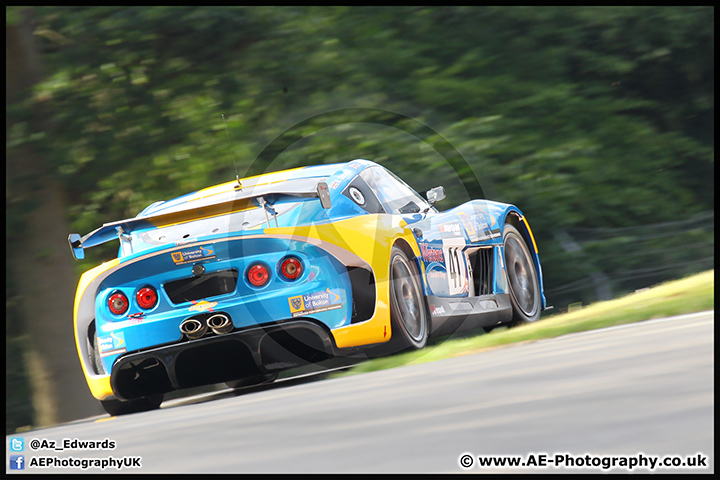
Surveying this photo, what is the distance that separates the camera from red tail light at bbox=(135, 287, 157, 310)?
5027 millimetres

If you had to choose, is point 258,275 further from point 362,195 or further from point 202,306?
point 362,195

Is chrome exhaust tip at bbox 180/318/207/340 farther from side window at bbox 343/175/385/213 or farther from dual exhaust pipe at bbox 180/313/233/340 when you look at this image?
side window at bbox 343/175/385/213

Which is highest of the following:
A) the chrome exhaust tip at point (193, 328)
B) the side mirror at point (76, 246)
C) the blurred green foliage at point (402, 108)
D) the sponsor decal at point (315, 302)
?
the blurred green foliage at point (402, 108)

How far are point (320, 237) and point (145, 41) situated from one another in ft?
18.9

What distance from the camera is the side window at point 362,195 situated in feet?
18.3

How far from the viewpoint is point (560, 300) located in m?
10.6

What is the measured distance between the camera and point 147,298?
504cm

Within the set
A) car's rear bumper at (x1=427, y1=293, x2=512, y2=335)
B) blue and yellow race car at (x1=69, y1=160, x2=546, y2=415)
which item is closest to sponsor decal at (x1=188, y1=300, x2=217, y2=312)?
blue and yellow race car at (x1=69, y1=160, x2=546, y2=415)

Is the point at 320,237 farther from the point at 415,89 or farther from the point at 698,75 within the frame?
the point at 698,75

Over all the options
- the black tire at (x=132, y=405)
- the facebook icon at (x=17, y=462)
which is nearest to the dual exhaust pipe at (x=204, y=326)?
the black tire at (x=132, y=405)

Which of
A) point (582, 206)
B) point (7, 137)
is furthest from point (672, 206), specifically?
point (7, 137)

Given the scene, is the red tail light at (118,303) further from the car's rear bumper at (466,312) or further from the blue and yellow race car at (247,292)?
the car's rear bumper at (466,312)

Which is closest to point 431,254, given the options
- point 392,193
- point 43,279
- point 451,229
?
point 451,229

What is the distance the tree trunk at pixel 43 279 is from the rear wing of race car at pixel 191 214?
3503mm
